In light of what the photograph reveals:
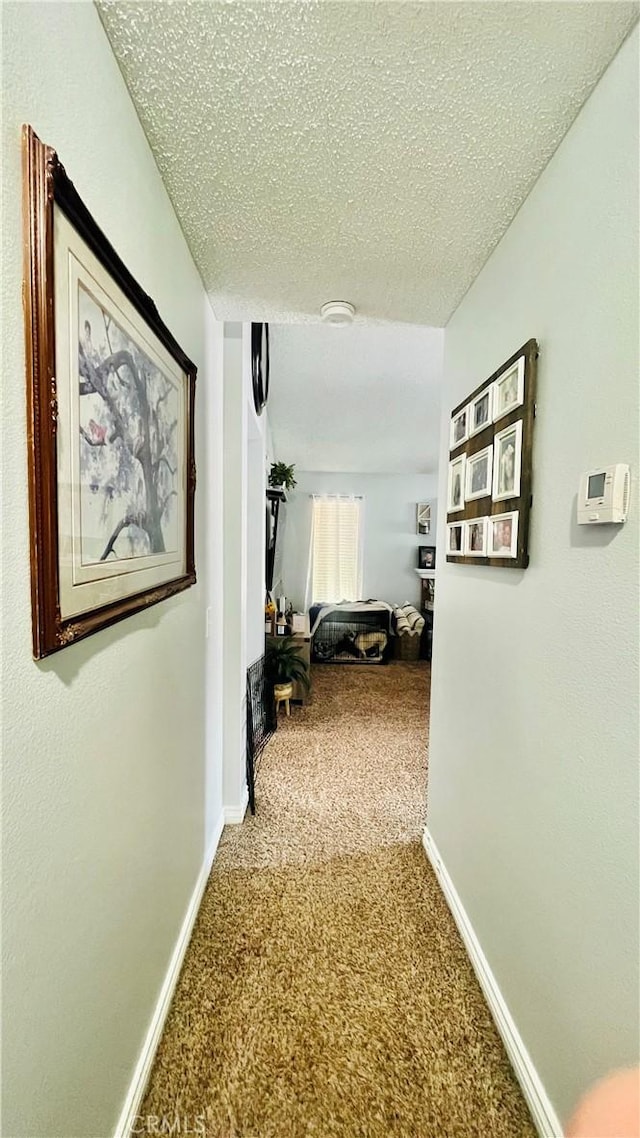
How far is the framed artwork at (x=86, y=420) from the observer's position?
0.57 m

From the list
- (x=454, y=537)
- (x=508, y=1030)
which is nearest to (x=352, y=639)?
(x=454, y=537)

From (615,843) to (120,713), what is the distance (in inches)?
38.2

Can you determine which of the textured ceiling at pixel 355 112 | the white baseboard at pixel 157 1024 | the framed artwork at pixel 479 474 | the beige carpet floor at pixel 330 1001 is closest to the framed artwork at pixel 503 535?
the framed artwork at pixel 479 474

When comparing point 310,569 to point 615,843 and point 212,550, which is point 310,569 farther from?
point 615,843

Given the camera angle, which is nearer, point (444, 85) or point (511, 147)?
point (444, 85)

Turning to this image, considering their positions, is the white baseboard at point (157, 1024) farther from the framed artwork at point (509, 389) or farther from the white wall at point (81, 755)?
the framed artwork at point (509, 389)

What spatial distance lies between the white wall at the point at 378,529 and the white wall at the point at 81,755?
169 inches

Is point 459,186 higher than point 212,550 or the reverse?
higher

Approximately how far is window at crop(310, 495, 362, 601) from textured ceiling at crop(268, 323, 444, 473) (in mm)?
497

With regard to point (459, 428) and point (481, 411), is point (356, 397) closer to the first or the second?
point (459, 428)

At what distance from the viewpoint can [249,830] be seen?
2031 millimetres

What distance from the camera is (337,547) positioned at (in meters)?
5.66

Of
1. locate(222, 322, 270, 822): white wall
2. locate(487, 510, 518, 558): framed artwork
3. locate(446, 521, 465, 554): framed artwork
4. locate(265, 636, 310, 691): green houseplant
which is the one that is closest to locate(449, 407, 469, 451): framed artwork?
locate(446, 521, 465, 554): framed artwork

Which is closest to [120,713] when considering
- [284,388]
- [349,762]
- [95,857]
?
[95,857]
